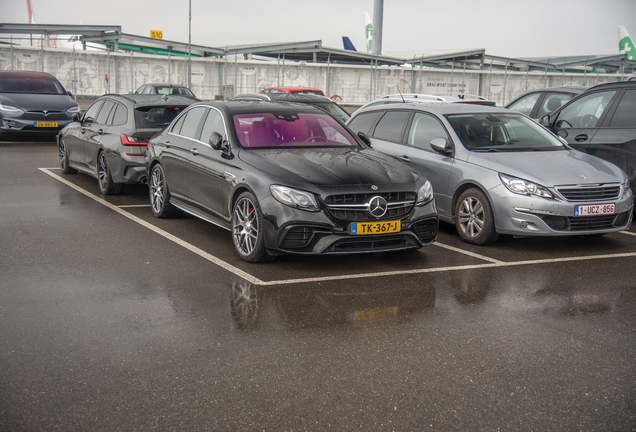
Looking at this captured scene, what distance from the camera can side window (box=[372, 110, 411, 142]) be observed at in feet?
28.6

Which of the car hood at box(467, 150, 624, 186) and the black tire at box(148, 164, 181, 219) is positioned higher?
the car hood at box(467, 150, 624, 186)

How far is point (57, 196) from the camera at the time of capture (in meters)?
9.64

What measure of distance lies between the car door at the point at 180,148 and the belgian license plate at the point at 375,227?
2504 millimetres

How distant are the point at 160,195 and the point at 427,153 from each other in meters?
3.40

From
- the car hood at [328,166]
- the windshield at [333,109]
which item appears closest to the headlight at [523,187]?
the car hood at [328,166]

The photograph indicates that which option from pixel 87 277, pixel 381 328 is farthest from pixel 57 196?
pixel 381 328

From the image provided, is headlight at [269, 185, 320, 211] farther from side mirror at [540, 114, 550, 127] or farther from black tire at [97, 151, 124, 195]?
side mirror at [540, 114, 550, 127]

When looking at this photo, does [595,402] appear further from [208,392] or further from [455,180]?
[455,180]

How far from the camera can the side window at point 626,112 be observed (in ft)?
29.1

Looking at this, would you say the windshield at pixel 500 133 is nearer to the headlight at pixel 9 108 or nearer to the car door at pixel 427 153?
the car door at pixel 427 153

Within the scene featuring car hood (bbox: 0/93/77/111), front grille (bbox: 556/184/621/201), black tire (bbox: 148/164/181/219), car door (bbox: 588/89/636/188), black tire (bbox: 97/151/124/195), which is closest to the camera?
front grille (bbox: 556/184/621/201)

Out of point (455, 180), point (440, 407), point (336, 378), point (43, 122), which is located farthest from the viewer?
point (43, 122)

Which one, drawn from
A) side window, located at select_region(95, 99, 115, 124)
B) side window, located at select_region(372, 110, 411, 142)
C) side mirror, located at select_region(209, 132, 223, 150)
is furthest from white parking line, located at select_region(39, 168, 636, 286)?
side window, located at select_region(95, 99, 115, 124)

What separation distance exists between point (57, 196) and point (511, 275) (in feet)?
22.2
